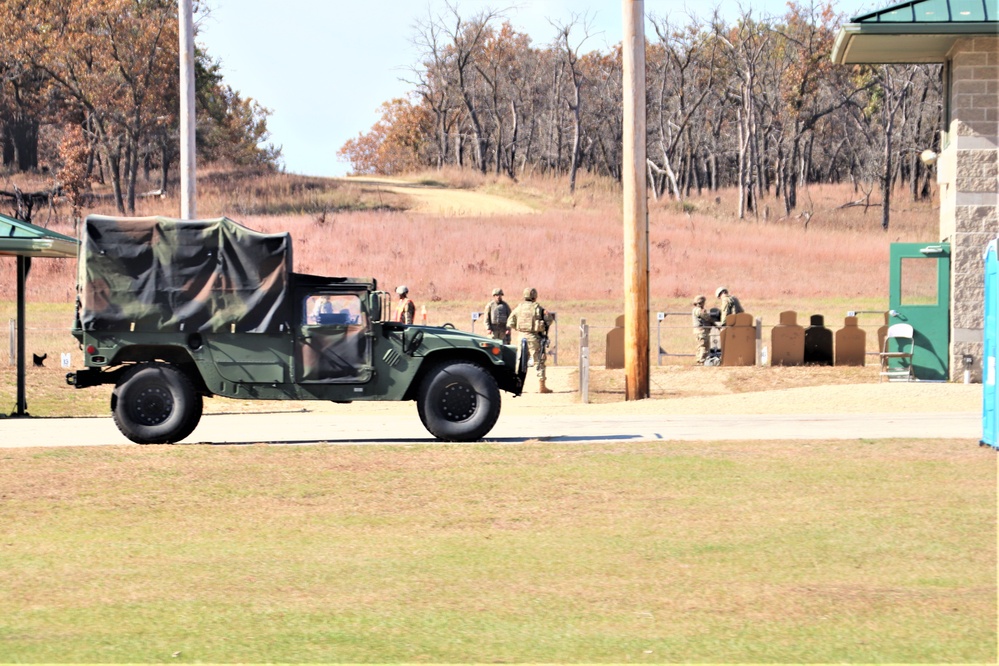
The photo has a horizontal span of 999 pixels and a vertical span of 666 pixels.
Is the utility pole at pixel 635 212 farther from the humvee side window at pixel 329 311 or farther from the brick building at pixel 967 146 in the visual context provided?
the humvee side window at pixel 329 311

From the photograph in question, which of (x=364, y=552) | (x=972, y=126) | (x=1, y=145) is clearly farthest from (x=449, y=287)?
(x=1, y=145)

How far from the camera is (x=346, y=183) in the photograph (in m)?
84.6

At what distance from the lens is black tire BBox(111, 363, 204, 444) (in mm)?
14555

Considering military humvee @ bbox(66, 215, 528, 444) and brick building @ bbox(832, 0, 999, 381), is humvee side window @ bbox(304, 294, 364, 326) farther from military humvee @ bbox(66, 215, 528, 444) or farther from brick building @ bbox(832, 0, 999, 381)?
brick building @ bbox(832, 0, 999, 381)

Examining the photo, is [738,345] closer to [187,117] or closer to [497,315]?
[497,315]

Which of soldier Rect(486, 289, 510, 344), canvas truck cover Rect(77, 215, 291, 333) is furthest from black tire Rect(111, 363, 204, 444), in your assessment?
soldier Rect(486, 289, 510, 344)

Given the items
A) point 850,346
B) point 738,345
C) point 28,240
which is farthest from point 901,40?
point 28,240

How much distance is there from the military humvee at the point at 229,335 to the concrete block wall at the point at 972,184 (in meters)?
11.9

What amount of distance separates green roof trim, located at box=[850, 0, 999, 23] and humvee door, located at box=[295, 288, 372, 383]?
12646 millimetres

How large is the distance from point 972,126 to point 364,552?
1757 centimetres

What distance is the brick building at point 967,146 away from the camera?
2288 centimetres

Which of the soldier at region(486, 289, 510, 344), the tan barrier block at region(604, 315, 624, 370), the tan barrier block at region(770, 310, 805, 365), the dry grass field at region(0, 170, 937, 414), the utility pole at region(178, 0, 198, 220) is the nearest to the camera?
the utility pole at region(178, 0, 198, 220)

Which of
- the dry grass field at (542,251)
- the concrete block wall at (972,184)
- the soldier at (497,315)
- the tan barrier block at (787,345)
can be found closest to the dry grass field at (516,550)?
the concrete block wall at (972,184)

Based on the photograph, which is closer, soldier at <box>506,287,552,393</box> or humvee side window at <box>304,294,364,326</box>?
humvee side window at <box>304,294,364,326</box>
